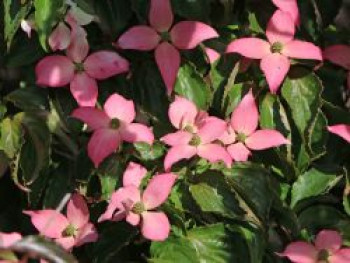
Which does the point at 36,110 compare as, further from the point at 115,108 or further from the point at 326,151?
the point at 326,151

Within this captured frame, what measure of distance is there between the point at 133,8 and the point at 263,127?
34 centimetres

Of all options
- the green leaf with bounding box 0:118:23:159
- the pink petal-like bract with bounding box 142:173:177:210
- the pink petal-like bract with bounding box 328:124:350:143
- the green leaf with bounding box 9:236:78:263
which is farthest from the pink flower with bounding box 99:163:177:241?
the green leaf with bounding box 9:236:78:263

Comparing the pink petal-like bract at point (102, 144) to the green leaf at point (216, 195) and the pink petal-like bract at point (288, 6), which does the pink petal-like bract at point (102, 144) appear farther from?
the pink petal-like bract at point (288, 6)

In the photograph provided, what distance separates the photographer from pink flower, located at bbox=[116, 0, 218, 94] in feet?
4.24

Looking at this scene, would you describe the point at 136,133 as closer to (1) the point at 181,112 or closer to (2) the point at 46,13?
(1) the point at 181,112

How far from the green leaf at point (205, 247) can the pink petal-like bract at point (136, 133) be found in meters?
0.19

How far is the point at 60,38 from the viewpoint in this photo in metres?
1.30

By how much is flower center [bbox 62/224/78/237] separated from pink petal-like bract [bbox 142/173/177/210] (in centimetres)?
17

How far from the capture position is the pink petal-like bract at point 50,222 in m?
1.31

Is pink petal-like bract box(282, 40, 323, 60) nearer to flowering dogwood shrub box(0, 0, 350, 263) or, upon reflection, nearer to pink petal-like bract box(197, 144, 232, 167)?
flowering dogwood shrub box(0, 0, 350, 263)

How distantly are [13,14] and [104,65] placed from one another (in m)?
0.19

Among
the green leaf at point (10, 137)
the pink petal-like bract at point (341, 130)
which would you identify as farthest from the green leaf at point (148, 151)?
the pink petal-like bract at point (341, 130)

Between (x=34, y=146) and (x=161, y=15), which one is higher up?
(x=161, y=15)

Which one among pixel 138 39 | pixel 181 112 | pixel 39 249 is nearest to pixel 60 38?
pixel 138 39
